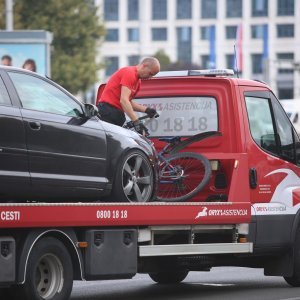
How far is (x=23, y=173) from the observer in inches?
399

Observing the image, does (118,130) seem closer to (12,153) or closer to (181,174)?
(181,174)

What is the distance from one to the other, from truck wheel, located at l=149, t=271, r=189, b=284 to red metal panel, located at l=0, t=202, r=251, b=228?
7.04 ft

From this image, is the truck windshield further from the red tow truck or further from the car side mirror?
the car side mirror

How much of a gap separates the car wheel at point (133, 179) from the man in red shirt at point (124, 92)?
32.6 inches

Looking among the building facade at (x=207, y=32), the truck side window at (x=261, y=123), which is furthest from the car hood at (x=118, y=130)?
the building facade at (x=207, y=32)

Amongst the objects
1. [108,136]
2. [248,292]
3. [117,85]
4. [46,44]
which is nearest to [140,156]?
[108,136]

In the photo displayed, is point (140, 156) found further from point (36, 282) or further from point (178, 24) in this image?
point (178, 24)

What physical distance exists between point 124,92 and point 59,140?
6.51 ft

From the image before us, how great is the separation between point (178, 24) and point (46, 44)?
11529cm

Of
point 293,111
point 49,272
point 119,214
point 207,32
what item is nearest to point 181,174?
point 119,214

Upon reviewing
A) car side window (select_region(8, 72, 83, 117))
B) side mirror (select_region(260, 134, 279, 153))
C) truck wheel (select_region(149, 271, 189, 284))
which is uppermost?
car side window (select_region(8, 72, 83, 117))

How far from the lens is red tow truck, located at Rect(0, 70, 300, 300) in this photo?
10219 millimetres

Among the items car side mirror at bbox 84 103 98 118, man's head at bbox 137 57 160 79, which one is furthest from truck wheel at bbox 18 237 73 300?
man's head at bbox 137 57 160 79

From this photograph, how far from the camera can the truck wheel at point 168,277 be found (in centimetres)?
1440
